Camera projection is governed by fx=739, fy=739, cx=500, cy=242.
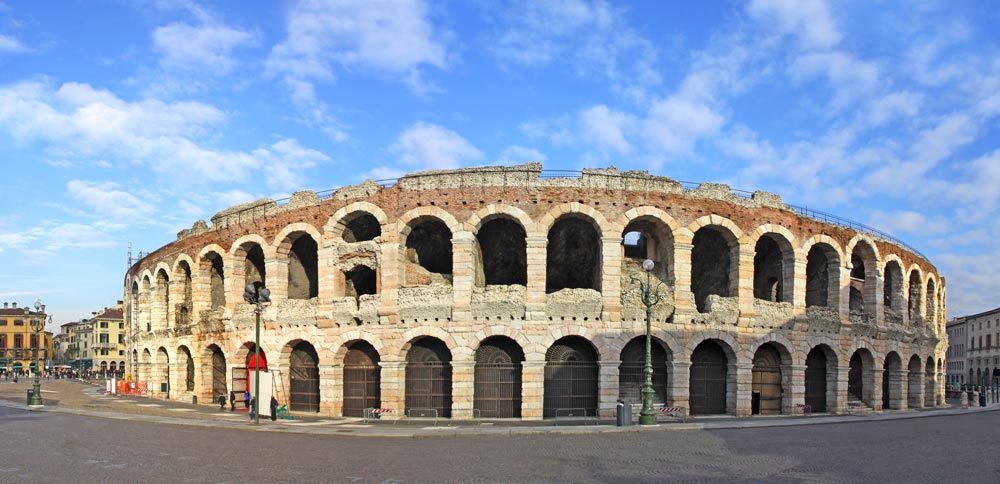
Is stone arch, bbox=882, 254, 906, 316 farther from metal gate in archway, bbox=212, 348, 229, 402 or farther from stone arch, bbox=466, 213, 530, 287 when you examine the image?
metal gate in archway, bbox=212, 348, 229, 402

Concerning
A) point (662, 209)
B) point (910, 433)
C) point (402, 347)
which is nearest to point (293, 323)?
point (402, 347)

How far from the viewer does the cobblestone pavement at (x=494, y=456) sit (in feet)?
50.5

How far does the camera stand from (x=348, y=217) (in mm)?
33688

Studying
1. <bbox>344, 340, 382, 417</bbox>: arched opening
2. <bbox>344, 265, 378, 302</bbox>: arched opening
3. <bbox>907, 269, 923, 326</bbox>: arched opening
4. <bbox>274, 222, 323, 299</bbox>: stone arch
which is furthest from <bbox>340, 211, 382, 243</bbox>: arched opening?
<bbox>907, 269, 923, 326</bbox>: arched opening

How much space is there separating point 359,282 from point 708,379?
17.1 m

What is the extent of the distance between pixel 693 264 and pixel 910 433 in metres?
14.0

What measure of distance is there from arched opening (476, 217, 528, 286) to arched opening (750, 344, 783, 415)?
11490mm

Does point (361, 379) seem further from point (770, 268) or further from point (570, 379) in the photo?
point (770, 268)

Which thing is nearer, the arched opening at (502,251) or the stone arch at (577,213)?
the stone arch at (577,213)

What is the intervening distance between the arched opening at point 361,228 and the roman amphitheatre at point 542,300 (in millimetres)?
98

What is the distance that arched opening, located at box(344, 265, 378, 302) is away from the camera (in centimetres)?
3494

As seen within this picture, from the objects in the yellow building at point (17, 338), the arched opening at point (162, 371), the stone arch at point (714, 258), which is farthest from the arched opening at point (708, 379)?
the yellow building at point (17, 338)

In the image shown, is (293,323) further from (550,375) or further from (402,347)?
(550,375)

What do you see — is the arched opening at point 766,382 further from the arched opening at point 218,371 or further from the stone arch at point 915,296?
the arched opening at point 218,371
